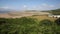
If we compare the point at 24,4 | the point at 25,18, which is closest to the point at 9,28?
the point at 25,18

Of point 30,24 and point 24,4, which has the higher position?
point 24,4

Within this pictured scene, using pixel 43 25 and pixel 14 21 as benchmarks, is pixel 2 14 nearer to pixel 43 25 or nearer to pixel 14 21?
pixel 14 21

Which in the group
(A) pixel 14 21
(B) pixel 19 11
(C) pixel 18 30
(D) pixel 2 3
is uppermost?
(D) pixel 2 3

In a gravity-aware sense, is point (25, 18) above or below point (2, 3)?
below

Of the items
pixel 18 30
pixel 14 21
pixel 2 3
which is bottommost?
pixel 18 30

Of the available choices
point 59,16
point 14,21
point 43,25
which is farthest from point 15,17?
point 59,16

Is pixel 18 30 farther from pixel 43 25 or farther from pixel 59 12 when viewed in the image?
pixel 59 12
